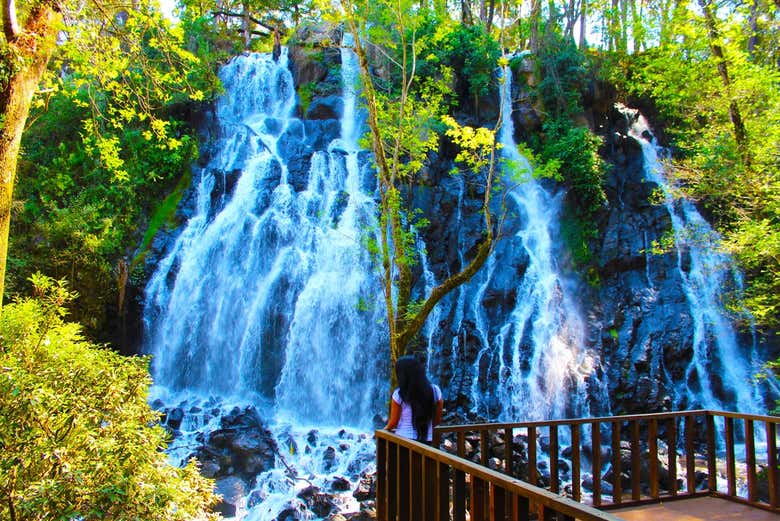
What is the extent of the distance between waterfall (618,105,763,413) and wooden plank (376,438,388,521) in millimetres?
9405

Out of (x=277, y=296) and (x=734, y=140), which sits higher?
(x=734, y=140)

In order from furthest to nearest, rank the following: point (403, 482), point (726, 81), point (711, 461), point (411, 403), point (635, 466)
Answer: point (726, 81)
point (711, 461)
point (635, 466)
point (411, 403)
point (403, 482)

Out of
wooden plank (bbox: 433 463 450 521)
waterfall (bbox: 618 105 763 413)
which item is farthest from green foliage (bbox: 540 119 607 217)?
wooden plank (bbox: 433 463 450 521)

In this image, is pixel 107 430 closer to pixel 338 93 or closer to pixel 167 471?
pixel 167 471

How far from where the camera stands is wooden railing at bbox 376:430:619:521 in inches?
92.5

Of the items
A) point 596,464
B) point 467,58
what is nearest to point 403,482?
point 596,464

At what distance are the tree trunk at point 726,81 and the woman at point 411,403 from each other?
8423 millimetres

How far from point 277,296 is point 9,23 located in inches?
353

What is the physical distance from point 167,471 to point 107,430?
567 millimetres

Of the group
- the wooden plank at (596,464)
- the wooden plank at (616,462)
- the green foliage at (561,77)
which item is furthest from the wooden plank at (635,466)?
the green foliage at (561,77)

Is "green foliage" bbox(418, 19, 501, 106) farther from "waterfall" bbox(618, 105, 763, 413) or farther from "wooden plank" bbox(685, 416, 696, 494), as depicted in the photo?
"wooden plank" bbox(685, 416, 696, 494)

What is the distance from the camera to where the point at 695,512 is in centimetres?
458

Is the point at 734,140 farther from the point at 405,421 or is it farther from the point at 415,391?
the point at 405,421

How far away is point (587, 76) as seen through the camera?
1730cm
